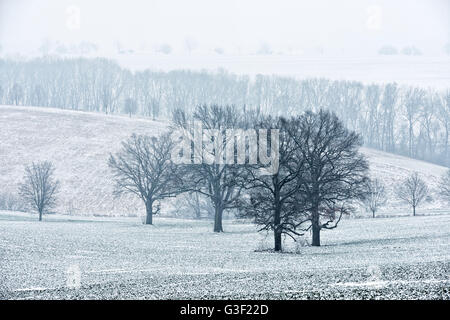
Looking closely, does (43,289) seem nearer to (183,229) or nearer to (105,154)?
(183,229)

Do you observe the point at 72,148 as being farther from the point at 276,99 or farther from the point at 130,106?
the point at 276,99

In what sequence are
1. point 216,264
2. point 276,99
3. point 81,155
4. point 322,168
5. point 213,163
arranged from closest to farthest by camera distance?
point 216,264 → point 322,168 → point 213,163 → point 81,155 → point 276,99

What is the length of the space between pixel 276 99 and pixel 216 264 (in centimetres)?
14289

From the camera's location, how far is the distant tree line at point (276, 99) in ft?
522

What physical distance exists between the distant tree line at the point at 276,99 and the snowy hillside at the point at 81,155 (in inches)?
754

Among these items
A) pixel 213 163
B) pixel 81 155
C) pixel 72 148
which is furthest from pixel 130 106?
pixel 213 163

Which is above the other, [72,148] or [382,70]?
[382,70]

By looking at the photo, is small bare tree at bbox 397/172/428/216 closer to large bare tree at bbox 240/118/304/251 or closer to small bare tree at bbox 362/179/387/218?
small bare tree at bbox 362/179/387/218

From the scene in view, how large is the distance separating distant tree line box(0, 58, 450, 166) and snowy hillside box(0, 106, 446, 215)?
62.9 ft

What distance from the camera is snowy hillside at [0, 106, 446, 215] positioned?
327 feet

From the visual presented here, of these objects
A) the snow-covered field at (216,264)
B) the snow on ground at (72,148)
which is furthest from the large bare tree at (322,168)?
the snow on ground at (72,148)

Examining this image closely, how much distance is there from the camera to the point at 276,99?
178 metres
